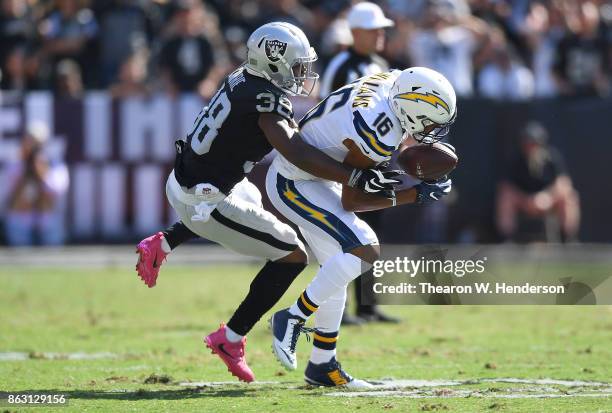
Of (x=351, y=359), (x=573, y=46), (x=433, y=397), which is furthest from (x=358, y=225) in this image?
(x=573, y=46)

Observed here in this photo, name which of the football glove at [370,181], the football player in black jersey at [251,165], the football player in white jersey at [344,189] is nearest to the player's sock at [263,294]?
the football player in black jersey at [251,165]

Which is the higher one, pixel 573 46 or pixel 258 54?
pixel 573 46

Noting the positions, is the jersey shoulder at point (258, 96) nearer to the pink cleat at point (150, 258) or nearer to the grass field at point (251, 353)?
the pink cleat at point (150, 258)

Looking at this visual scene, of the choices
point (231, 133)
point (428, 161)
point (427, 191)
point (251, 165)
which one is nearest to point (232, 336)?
point (251, 165)

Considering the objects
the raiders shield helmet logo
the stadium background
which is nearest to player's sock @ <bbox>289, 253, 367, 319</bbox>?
the raiders shield helmet logo

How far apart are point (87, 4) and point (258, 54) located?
865cm

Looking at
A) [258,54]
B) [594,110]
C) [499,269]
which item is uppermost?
[594,110]

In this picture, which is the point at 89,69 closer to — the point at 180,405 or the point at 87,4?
the point at 87,4

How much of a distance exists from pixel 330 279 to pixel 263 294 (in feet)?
1.59

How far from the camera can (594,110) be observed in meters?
14.7

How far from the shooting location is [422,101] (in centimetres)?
650

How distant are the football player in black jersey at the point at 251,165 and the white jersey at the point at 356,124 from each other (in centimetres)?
15

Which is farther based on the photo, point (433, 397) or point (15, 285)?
point (15, 285)

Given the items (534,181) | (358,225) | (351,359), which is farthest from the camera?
(534,181)
